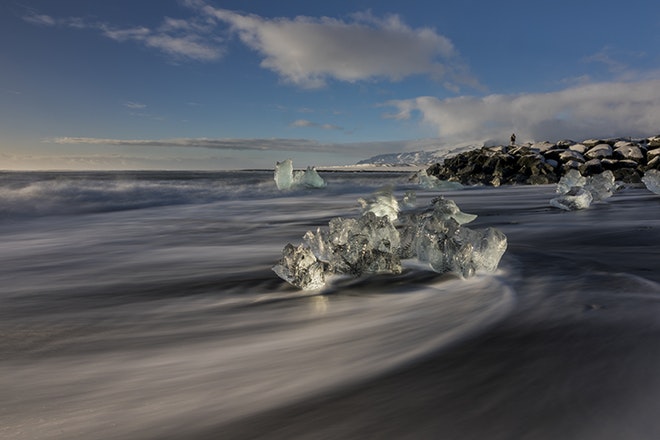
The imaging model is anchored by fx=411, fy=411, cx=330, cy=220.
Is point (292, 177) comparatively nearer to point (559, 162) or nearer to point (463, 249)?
point (559, 162)

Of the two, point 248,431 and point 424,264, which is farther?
point 424,264

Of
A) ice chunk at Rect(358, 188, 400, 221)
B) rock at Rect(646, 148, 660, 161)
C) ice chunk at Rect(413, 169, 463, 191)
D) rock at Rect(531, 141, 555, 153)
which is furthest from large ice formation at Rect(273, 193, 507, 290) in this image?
rock at Rect(531, 141, 555, 153)

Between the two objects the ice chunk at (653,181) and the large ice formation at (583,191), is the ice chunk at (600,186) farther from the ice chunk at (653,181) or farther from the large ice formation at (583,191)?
the ice chunk at (653,181)

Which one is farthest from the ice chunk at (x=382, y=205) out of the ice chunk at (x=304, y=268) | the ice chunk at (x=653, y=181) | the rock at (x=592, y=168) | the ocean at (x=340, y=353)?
the rock at (x=592, y=168)

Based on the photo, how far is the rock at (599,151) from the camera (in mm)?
25328

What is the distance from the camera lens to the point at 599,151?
84.2 ft

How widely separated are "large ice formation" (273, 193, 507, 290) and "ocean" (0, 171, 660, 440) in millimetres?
130

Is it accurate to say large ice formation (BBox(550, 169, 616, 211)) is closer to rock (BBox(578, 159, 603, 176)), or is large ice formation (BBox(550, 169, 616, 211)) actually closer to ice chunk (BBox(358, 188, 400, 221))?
ice chunk (BBox(358, 188, 400, 221))

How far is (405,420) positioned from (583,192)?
8.12 metres

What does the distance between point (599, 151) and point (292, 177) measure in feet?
63.1

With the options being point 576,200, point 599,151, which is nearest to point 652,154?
point 599,151

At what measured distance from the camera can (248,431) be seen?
1229 millimetres

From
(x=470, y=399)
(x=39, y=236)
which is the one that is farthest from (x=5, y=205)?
(x=470, y=399)

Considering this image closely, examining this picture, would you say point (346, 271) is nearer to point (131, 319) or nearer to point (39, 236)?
point (131, 319)
